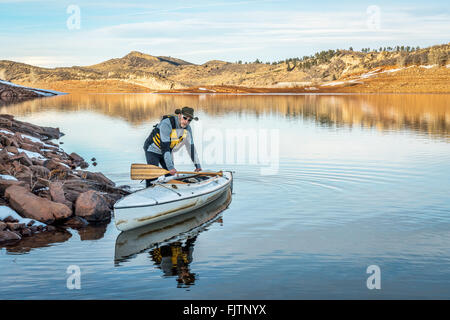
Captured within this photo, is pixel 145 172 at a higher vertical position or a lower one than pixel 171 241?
higher

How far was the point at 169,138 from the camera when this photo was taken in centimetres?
1549

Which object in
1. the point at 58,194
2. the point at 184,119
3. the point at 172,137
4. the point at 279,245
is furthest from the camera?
the point at 172,137

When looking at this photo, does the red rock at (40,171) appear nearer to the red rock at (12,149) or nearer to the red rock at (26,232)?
the red rock at (12,149)

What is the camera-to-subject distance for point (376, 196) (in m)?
17.7

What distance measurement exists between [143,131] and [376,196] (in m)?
27.7

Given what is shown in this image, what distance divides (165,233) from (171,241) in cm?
69

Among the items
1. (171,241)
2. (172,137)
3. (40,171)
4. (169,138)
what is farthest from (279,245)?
(40,171)

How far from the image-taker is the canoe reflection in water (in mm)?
11109

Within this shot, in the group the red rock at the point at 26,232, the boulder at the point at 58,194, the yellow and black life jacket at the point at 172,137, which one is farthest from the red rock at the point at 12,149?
the red rock at the point at 26,232

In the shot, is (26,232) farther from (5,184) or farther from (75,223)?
(5,184)

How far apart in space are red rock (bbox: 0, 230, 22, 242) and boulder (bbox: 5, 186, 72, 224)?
3.46 ft

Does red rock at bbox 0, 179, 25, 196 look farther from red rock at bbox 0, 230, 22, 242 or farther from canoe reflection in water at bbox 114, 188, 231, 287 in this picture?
canoe reflection in water at bbox 114, 188, 231, 287

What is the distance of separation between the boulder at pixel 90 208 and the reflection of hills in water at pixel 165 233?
4.66ft
